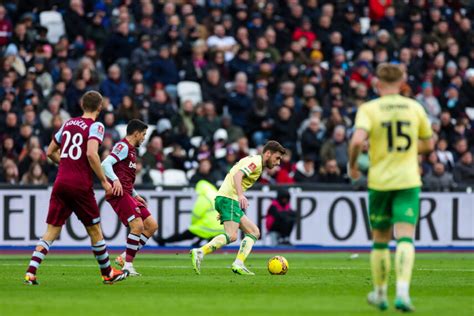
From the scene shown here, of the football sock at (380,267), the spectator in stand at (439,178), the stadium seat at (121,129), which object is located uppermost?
the stadium seat at (121,129)

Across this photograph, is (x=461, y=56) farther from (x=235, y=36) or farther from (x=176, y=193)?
(x=176, y=193)

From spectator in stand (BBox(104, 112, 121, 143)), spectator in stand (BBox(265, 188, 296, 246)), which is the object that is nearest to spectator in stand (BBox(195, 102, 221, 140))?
spectator in stand (BBox(104, 112, 121, 143))

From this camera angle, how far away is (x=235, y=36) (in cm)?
3044

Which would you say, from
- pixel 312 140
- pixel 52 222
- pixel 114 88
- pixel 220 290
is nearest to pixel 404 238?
pixel 220 290

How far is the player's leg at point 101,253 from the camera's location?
14.6 metres

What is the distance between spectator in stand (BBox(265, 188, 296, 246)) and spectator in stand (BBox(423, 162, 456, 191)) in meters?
3.24

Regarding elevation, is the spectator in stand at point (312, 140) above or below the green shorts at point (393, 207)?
above

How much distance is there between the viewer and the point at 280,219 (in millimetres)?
25578

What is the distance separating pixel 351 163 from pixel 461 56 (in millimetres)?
21769

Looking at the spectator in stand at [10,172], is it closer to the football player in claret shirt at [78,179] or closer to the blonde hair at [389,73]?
the football player in claret shirt at [78,179]

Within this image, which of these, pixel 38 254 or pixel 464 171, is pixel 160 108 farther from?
pixel 38 254

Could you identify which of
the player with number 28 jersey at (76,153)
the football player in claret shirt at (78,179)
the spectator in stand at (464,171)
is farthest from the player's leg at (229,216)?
the spectator in stand at (464,171)

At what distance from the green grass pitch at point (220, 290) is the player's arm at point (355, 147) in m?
1.35

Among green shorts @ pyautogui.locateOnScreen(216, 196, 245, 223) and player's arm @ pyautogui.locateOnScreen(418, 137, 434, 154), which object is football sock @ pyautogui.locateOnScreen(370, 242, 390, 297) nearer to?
player's arm @ pyautogui.locateOnScreen(418, 137, 434, 154)
